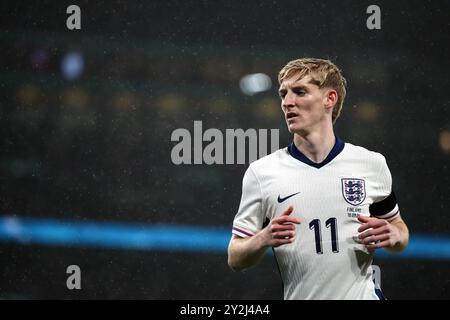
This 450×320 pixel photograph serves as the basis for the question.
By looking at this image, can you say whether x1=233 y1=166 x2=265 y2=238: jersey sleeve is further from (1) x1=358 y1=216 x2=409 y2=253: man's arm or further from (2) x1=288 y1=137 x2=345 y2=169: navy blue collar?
(1) x1=358 y1=216 x2=409 y2=253: man's arm

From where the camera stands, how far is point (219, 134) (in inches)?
131

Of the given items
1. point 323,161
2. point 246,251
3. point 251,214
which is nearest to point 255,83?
point 323,161

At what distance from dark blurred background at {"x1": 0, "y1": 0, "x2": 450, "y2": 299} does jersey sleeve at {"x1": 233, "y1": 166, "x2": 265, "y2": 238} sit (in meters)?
0.98

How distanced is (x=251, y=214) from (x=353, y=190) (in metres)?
0.34

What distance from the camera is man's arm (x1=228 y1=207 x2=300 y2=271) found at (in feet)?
6.70

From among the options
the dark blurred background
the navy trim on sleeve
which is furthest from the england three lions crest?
the dark blurred background

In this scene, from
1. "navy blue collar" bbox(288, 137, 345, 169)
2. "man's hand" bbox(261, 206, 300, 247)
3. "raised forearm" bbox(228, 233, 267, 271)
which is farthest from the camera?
"navy blue collar" bbox(288, 137, 345, 169)

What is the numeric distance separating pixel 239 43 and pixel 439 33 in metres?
0.96

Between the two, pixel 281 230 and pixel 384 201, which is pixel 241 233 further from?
pixel 384 201

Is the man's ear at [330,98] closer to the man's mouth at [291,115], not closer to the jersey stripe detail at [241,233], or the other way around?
the man's mouth at [291,115]
